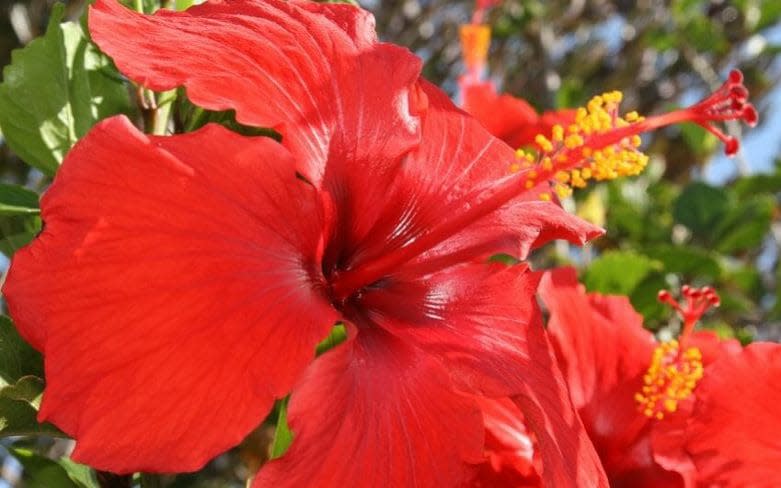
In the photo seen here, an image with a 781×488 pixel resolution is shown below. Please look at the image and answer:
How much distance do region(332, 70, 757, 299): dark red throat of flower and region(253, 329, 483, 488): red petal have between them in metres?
0.10

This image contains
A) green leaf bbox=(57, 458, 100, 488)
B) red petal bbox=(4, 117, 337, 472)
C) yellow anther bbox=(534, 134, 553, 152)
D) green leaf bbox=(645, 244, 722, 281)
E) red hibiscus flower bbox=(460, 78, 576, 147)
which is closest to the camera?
red petal bbox=(4, 117, 337, 472)

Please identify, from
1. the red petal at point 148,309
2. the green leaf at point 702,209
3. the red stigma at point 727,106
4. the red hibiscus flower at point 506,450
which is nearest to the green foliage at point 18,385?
the red petal at point 148,309

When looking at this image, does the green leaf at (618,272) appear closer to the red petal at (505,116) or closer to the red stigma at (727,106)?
the red petal at (505,116)

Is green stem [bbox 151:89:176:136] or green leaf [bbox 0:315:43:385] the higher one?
green stem [bbox 151:89:176:136]

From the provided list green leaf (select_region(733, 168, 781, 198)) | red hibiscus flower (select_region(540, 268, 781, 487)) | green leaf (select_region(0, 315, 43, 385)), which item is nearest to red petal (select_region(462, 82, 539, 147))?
red hibiscus flower (select_region(540, 268, 781, 487))

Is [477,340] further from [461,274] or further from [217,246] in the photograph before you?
[217,246]

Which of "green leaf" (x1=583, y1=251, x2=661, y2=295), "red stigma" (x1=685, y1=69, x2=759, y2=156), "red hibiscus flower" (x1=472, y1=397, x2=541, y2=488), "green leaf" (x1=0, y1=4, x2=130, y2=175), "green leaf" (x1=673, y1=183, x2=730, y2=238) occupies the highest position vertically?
"green leaf" (x1=673, y1=183, x2=730, y2=238)

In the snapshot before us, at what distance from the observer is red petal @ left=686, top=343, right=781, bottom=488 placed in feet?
2.92

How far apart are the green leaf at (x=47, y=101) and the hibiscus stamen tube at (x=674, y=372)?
58cm

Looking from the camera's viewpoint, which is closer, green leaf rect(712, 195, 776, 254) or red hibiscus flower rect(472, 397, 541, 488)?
red hibiscus flower rect(472, 397, 541, 488)

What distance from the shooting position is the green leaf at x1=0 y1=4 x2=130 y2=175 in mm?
1003

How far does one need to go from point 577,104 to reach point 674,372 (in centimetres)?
188

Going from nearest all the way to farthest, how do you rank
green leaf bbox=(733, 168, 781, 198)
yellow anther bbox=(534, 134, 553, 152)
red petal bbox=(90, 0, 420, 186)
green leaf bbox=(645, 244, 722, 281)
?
red petal bbox=(90, 0, 420, 186) < yellow anther bbox=(534, 134, 553, 152) < green leaf bbox=(645, 244, 722, 281) < green leaf bbox=(733, 168, 781, 198)

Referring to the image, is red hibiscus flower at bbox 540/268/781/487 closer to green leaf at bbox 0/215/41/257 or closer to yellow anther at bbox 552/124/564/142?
yellow anther at bbox 552/124/564/142
